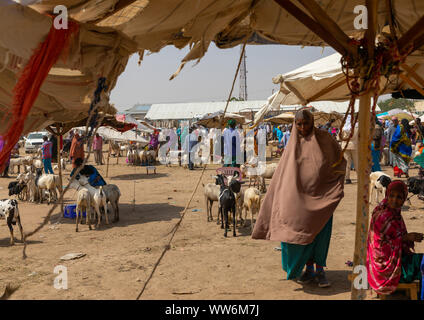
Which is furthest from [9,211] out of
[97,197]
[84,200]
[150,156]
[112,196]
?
[150,156]

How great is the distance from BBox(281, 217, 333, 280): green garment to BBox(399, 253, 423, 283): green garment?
A: 83 centimetres

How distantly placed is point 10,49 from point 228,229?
19.6ft

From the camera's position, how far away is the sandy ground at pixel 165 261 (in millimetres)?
4684

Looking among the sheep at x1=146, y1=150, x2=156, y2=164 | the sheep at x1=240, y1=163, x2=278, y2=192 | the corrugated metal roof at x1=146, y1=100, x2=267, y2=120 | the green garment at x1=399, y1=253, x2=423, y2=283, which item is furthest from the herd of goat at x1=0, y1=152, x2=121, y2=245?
the corrugated metal roof at x1=146, y1=100, x2=267, y2=120

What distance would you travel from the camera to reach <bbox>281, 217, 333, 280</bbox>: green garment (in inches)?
177

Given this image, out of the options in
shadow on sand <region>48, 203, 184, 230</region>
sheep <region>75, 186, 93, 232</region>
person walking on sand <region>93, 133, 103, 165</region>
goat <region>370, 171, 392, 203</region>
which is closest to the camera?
sheep <region>75, 186, 93, 232</region>

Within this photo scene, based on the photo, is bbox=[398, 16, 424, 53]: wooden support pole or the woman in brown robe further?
the woman in brown robe

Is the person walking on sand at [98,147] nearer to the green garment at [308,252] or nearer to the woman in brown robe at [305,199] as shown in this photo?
the woman in brown robe at [305,199]

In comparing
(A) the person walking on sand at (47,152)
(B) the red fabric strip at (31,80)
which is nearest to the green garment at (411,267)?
(B) the red fabric strip at (31,80)

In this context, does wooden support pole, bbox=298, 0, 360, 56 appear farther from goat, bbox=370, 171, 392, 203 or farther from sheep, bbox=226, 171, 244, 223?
goat, bbox=370, 171, 392, 203

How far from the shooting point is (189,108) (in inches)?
1893

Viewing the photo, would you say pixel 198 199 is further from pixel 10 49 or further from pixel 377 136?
pixel 10 49

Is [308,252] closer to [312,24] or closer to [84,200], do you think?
[312,24]

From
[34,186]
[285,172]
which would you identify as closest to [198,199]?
[34,186]
